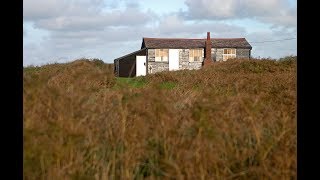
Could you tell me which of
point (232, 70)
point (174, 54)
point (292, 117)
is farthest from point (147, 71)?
point (292, 117)

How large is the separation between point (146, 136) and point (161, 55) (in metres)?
45.4

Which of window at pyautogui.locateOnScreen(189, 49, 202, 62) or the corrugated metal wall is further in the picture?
the corrugated metal wall

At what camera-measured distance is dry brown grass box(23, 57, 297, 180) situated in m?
4.36

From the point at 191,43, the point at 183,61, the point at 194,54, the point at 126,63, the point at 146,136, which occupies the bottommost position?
the point at 146,136

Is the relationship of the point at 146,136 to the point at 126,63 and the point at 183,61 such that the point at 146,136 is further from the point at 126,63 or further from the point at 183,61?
the point at 126,63

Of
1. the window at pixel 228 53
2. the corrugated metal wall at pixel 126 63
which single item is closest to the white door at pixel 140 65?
the corrugated metal wall at pixel 126 63

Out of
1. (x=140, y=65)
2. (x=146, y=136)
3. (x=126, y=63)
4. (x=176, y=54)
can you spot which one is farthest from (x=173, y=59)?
(x=146, y=136)

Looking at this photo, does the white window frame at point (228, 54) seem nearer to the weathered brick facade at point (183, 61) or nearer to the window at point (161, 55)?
the weathered brick facade at point (183, 61)

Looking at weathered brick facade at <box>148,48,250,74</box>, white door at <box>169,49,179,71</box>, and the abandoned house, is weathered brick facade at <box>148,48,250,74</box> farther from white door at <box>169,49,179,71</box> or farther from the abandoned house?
white door at <box>169,49,179,71</box>

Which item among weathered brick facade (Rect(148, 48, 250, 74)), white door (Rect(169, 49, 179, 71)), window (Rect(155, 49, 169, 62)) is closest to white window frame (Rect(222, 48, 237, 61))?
weathered brick facade (Rect(148, 48, 250, 74))

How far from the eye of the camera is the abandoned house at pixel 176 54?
49.5 meters

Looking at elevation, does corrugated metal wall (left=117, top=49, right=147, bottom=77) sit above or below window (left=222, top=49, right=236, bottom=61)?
below

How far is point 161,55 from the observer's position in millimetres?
49906
